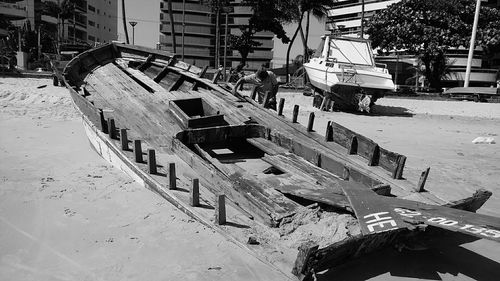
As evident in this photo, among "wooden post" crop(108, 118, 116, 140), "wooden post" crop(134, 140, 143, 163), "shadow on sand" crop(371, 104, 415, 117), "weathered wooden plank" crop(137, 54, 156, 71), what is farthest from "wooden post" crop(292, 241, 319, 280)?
"shadow on sand" crop(371, 104, 415, 117)

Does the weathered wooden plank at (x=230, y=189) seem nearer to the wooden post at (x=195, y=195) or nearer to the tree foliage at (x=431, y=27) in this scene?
the wooden post at (x=195, y=195)

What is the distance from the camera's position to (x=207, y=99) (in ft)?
28.2

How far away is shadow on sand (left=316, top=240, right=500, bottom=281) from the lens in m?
3.75

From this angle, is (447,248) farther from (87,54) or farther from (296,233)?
(87,54)

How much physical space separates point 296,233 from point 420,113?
15801 mm

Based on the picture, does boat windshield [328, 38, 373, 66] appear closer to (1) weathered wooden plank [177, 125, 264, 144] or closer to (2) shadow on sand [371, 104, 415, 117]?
(2) shadow on sand [371, 104, 415, 117]

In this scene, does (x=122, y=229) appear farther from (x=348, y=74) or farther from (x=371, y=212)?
(x=348, y=74)

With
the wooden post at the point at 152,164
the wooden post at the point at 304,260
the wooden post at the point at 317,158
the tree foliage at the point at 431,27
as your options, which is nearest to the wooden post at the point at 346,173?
the wooden post at the point at 317,158

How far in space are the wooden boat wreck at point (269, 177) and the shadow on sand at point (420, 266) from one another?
1.00ft

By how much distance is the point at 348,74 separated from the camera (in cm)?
1530

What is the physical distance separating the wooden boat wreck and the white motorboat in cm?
700

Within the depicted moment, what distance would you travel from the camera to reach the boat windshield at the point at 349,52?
16.5 meters

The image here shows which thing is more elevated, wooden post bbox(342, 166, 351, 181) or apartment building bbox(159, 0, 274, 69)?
apartment building bbox(159, 0, 274, 69)

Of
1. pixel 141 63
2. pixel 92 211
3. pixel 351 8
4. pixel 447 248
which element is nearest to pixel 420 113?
pixel 141 63
